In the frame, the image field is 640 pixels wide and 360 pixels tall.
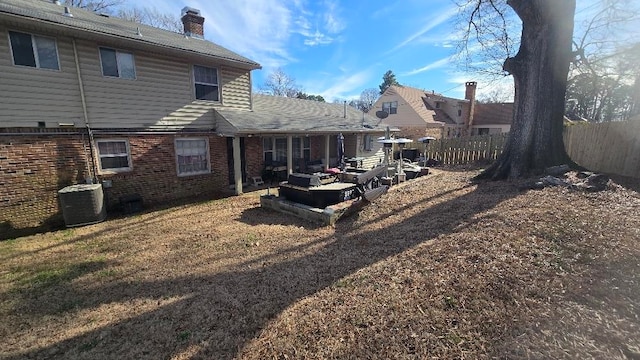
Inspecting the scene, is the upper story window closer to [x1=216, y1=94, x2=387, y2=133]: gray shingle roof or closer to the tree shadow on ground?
[x1=216, y1=94, x2=387, y2=133]: gray shingle roof

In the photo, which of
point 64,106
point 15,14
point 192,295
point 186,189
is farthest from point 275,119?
point 192,295

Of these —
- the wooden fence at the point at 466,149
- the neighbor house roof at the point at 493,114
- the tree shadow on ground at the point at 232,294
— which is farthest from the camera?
the neighbor house roof at the point at 493,114

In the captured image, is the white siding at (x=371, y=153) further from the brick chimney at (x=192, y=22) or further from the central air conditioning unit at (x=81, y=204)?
the central air conditioning unit at (x=81, y=204)

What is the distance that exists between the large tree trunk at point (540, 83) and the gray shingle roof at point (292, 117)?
24.6 feet

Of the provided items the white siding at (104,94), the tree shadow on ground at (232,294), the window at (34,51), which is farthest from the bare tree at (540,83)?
the window at (34,51)

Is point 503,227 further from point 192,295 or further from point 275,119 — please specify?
point 275,119

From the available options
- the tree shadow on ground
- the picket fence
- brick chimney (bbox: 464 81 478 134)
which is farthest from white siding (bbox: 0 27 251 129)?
brick chimney (bbox: 464 81 478 134)

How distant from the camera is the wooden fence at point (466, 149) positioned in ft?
49.5

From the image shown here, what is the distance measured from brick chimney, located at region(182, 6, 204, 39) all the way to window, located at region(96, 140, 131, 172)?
6.95 metres

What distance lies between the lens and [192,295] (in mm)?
4133

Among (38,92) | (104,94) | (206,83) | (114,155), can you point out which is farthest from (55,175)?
(206,83)

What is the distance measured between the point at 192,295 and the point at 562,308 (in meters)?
4.72

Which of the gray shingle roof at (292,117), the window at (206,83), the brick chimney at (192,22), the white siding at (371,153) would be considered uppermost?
the brick chimney at (192,22)

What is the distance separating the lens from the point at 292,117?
545 inches
